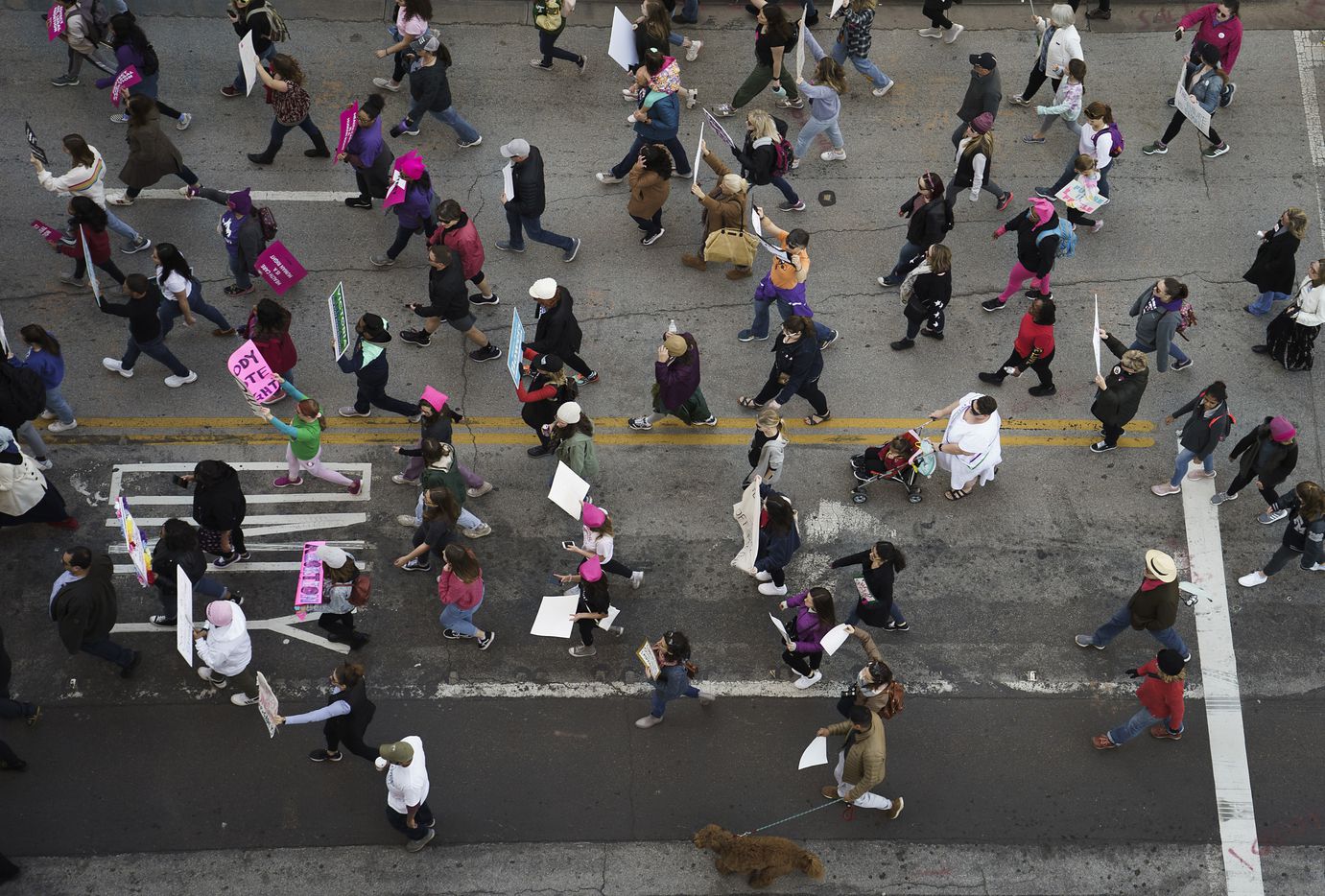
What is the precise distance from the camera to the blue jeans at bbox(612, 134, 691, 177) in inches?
566

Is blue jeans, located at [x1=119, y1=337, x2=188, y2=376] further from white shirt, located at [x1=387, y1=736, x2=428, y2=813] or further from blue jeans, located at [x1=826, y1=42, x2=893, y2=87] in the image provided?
blue jeans, located at [x1=826, y1=42, x2=893, y2=87]

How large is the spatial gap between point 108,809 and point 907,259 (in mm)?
9540

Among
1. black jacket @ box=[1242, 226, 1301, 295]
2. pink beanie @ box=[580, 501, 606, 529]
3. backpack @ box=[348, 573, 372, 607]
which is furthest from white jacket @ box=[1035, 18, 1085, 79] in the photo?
backpack @ box=[348, 573, 372, 607]

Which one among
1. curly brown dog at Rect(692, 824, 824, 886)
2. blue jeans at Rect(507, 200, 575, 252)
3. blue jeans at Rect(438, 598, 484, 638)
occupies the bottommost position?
curly brown dog at Rect(692, 824, 824, 886)

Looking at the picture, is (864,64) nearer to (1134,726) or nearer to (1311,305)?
(1311,305)

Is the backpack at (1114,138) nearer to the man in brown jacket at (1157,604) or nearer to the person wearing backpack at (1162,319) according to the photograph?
the person wearing backpack at (1162,319)

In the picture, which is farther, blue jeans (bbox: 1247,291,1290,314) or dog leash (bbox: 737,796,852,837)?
blue jeans (bbox: 1247,291,1290,314)

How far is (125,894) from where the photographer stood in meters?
9.52

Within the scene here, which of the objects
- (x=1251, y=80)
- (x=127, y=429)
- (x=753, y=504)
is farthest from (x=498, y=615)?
(x=1251, y=80)

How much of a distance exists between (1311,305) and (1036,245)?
2797 mm

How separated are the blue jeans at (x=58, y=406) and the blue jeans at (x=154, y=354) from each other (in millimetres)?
744

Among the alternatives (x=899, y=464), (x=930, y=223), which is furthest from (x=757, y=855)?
(x=930, y=223)

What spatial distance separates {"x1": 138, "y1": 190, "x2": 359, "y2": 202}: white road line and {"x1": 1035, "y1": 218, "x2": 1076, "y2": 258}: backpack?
7.87 meters

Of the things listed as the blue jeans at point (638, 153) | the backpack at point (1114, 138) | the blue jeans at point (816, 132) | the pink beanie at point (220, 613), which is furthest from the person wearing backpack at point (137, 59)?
the backpack at point (1114, 138)
